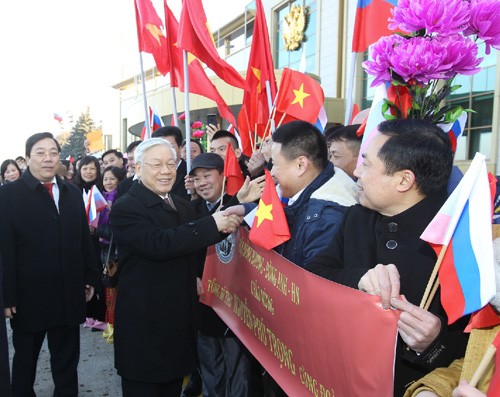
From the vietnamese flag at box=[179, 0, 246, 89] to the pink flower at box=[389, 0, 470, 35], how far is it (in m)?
2.34

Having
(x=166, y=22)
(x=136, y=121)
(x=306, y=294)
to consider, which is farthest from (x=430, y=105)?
(x=136, y=121)

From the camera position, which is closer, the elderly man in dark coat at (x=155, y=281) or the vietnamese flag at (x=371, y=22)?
the elderly man in dark coat at (x=155, y=281)

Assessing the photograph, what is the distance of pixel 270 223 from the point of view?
2248 millimetres

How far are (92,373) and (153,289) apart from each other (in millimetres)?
2149

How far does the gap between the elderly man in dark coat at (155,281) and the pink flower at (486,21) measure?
5.04ft

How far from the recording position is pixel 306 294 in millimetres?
1951

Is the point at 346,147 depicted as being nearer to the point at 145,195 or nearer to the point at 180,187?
the point at 145,195

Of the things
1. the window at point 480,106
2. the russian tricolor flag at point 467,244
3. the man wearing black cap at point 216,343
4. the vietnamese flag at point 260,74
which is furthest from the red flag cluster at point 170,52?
the window at point 480,106

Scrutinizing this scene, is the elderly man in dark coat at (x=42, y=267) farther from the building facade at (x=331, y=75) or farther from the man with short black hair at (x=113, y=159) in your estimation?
the building facade at (x=331, y=75)

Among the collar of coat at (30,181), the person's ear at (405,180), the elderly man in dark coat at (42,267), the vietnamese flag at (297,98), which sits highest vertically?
the vietnamese flag at (297,98)

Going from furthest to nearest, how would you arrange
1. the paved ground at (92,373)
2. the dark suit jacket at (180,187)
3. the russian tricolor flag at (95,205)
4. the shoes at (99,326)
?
the shoes at (99,326), the russian tricolor flag at (95,205), the dark suit jacket at (180,187), the paved ground at (92,373)

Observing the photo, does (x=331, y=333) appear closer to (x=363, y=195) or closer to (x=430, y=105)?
(x=363, y=195)

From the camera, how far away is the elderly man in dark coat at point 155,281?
2.57 meters

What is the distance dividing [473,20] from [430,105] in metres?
0.39
